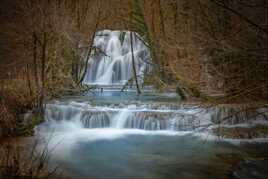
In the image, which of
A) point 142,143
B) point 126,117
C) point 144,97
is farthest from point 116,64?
point 142,143

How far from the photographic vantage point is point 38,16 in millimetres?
7785

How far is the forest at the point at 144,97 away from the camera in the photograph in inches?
153

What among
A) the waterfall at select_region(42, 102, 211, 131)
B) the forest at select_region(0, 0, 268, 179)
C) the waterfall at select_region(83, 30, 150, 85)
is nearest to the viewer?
the forest at select_region(0, 0, 268, 179)

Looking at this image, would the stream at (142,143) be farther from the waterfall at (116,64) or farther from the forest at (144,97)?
the waterfall at (116,64)

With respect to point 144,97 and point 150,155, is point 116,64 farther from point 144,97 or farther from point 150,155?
point 150,155

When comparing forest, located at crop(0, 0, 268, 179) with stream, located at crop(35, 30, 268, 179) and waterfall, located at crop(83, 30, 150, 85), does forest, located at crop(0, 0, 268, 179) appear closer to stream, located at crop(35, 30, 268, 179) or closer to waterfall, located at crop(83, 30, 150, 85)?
stream, located at crop(35, 30, 268, 179)

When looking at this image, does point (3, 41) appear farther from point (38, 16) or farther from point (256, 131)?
point (256, 131)

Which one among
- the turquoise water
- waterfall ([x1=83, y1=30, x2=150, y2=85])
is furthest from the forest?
waterfall ([x1=83, y1=30, x2=150, y2=85])

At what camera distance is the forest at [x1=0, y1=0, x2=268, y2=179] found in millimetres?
3894

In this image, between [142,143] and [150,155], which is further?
[142,143]

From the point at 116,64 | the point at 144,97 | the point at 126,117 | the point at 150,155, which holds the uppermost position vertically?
the point at 116,64

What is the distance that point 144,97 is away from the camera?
39.3 feet

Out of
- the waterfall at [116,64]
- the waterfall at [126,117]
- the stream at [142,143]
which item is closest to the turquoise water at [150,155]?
the stream at [142,143]

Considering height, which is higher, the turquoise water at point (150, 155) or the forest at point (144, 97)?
the forest at point (144, 97)
